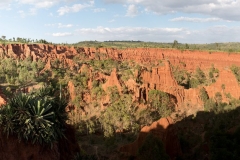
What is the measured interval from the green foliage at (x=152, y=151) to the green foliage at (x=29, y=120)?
20.9 ft

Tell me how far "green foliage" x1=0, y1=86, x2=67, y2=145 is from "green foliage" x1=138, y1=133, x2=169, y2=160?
6.36m

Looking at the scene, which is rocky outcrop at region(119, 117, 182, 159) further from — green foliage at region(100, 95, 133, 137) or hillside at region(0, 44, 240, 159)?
green foliage at region(100, 95, 133, 137)

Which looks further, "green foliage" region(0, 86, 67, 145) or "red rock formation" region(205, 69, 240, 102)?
"red rock formation" region(205, 69, 240, 102)

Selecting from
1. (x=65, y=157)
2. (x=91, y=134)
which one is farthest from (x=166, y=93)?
(x=65, y=157)

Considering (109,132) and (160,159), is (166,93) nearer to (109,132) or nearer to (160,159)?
(109,132)

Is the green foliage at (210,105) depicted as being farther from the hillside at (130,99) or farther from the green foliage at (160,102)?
the green foliage at (160,102)

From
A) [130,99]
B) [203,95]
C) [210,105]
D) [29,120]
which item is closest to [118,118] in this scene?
[130,99]

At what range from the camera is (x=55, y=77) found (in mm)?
57719

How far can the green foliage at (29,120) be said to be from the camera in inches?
657

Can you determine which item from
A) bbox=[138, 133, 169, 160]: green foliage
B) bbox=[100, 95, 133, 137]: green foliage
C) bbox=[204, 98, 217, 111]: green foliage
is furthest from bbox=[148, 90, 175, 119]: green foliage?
bbox=[138, 133, 169, 160]: green foliage

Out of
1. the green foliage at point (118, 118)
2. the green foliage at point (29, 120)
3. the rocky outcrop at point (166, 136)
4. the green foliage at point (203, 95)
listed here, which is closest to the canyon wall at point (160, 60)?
the green foliage at point (203, 95)

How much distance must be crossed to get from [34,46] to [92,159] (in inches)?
3317

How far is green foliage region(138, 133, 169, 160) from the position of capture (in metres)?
17.9

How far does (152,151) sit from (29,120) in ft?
28.0
